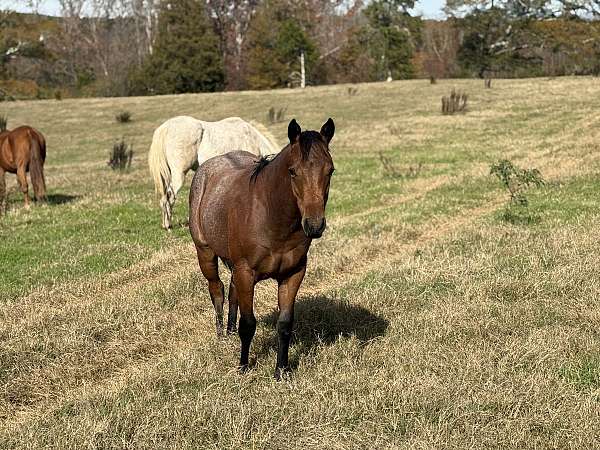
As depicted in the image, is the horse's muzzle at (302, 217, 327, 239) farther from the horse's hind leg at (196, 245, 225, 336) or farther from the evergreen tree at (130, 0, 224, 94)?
the evergreen tree at (130, 0, 224, 94)

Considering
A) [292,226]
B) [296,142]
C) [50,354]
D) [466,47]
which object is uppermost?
[466,47]

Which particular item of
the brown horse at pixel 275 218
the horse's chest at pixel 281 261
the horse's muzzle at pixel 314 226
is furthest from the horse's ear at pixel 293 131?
the horse's chest at pixel 281 261

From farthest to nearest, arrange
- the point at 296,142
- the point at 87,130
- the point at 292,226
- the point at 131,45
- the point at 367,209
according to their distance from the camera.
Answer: the point at 131,45 → the point at 87,130 → the point at 367,209 → the point at 292,226 → the point at 296,142

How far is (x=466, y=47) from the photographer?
5319 cm

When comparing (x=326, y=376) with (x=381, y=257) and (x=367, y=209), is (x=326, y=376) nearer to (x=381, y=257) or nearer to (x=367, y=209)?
(x=381, y=257)

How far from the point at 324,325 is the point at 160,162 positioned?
5.57 m

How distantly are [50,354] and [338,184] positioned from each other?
956 cm

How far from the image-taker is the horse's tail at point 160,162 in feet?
32.7

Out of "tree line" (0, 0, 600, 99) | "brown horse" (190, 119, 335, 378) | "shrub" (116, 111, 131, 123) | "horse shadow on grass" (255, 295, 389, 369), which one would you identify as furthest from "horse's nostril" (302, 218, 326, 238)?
"tree line" (0, 0, 600, 99)

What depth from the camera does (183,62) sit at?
51.0 m

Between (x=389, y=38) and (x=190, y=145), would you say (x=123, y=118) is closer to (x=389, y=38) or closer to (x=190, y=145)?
(x=190, y=145)

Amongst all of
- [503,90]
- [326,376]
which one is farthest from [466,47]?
[326,376]

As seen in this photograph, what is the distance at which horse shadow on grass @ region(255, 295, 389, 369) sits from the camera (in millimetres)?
5219

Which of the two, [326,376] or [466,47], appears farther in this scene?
[466,47]
